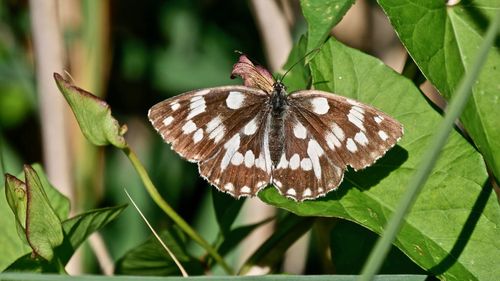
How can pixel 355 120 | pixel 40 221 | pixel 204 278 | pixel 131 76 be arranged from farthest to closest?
pixel 131 76 < pixel 355 120 < pixel 40 221 < pixel 204 278

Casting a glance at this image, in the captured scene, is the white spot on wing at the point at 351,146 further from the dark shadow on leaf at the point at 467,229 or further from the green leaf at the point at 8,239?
the green leaf at the point at 8,239

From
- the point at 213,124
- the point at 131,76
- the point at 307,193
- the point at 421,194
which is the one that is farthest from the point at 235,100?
the point at 131,76

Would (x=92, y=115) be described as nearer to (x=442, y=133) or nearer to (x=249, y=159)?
(x=249, y=159)

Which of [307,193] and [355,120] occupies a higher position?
[355,120]

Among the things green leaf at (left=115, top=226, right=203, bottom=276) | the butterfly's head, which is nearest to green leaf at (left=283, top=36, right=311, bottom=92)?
A: the butterfly's head

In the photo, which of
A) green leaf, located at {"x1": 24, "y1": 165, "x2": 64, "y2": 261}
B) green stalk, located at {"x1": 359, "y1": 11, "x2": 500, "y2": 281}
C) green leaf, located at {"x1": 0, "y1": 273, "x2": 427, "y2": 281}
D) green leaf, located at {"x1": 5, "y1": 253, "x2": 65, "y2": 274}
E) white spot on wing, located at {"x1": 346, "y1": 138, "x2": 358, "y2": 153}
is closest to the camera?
green stalk, located at {"x1": 359, "y1": 11, "x2": 500, "y2": 281}

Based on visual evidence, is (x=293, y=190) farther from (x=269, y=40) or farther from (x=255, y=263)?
(x=269, y=40)

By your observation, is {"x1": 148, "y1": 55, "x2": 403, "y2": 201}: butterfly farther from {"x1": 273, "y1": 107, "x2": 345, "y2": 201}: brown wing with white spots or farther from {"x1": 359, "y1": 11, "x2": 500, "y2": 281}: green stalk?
{"x1": 359, "y1": 11, "x2": 500, "y2": 281}: green stalk
